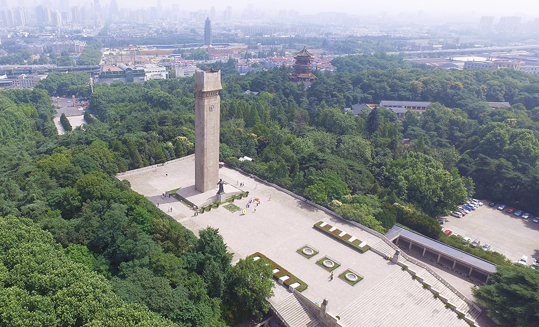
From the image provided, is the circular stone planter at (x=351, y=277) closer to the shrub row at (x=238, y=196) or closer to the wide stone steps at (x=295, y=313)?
the wide stone steps at (x=295, y=313)

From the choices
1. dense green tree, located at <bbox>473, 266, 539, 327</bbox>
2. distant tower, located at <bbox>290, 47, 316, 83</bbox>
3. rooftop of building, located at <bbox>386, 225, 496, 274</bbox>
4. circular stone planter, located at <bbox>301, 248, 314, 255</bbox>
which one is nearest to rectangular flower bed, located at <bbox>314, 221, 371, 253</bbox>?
circular stone planter, located at <bbox>301, 248, 314, 255</bbox>

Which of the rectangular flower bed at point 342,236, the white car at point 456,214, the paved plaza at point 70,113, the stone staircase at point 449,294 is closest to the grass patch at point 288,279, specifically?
the rectangular flower bed at point 342,236

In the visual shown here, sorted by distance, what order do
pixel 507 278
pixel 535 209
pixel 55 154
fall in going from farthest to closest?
pixel 535 209 → pixel 55 154 → pixel 507 278

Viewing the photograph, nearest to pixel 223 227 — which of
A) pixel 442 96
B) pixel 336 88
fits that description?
pixel 336 88

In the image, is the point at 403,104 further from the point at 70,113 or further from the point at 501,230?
the point at 70,113

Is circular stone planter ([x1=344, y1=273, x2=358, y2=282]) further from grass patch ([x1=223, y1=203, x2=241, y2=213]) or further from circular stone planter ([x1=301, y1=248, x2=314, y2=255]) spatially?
grass patch ([x1=223, y1=203, x2=241, y2=213])

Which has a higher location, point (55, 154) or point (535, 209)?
point (55, 154)

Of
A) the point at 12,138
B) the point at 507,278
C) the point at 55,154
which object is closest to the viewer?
the point at 507,278

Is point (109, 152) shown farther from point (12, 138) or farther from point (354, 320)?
point (354, 320)
